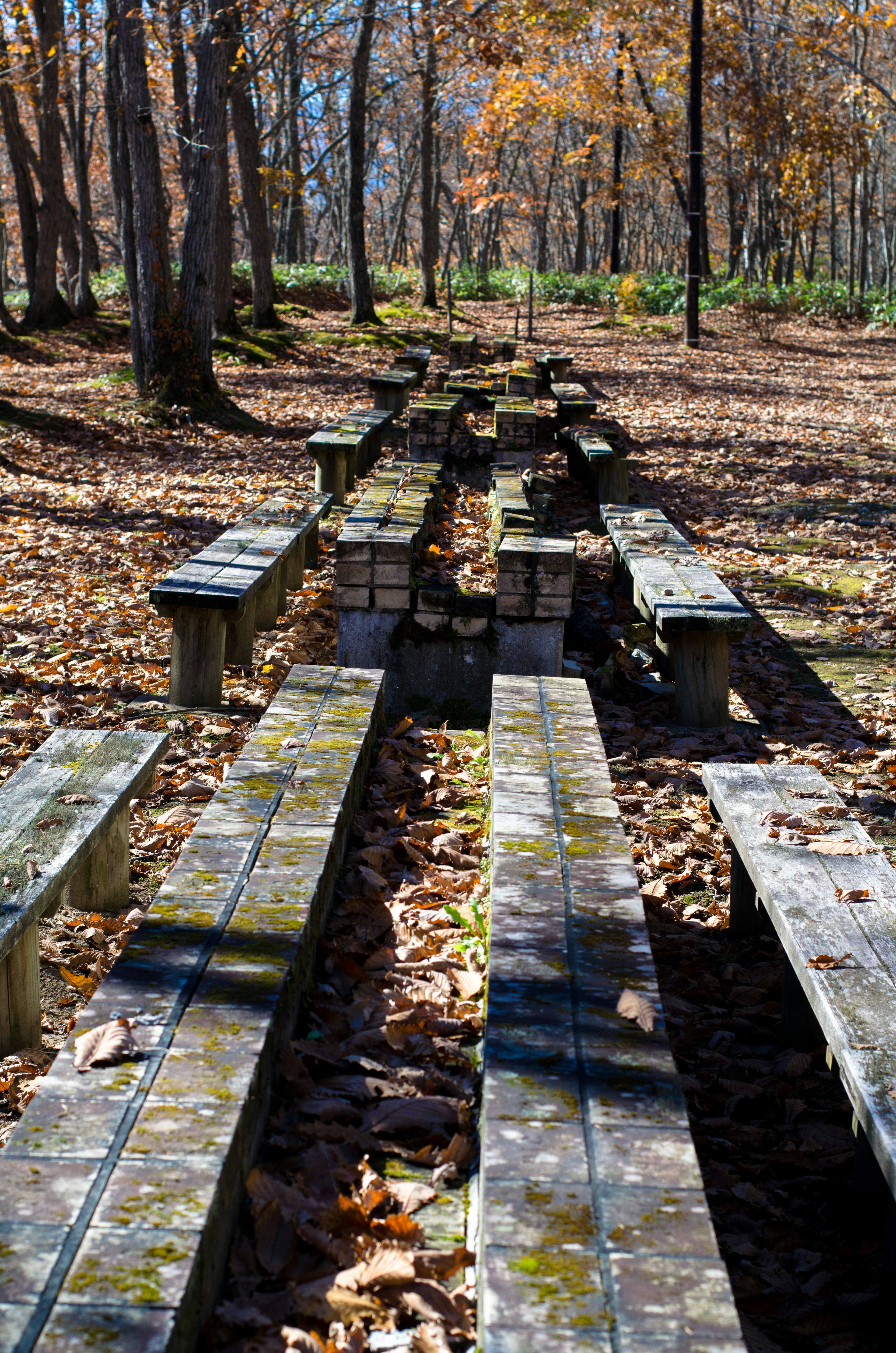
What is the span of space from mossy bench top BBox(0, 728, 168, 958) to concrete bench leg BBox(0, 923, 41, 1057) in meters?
0.11

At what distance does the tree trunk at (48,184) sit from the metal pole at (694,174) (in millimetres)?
10564

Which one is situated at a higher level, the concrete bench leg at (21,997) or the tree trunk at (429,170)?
the tree trunk at (429,170)

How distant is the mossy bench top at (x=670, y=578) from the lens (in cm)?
502

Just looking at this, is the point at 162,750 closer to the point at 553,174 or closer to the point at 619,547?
the point at 619,547

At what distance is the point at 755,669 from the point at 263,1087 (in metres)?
4.43

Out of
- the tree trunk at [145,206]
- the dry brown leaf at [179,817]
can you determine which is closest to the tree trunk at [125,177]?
the tree trunk at [145,206]

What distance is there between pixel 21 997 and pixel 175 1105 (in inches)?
41.2

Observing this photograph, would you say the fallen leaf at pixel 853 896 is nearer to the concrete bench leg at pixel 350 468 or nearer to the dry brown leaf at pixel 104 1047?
the dry brown leaf at pixel 104 1047

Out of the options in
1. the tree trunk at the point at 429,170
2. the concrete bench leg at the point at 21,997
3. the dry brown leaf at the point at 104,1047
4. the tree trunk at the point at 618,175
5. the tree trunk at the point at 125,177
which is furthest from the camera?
the tree trunk at the point at 618,175

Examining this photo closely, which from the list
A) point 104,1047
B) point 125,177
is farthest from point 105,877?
point 125,177

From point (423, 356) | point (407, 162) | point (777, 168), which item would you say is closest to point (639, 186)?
point (407, 162)

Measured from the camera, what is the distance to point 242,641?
574 centimetres

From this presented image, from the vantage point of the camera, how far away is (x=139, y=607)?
21.9ft

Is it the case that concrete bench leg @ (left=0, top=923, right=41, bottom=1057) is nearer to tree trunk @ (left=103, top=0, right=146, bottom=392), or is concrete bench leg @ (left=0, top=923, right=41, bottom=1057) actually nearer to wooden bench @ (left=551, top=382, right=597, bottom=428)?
wooden bench @ (left=551, top=382, right=597, bottom=428)
